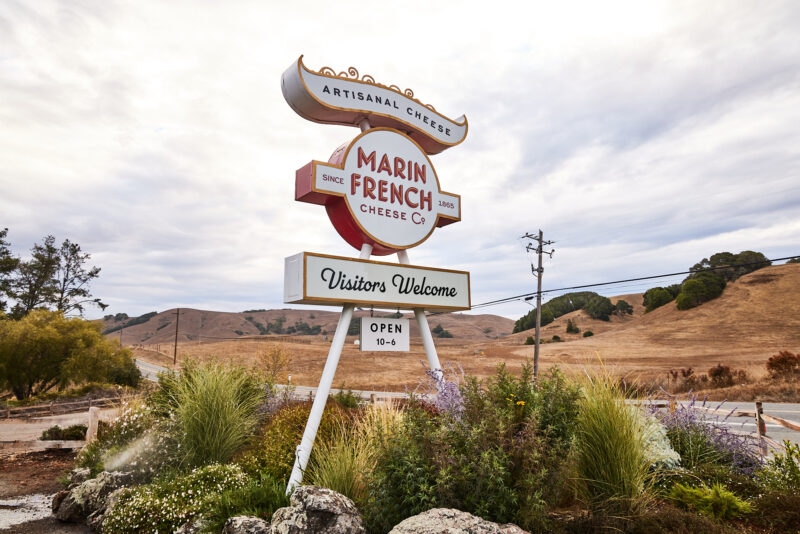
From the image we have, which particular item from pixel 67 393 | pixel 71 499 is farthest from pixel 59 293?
pixel 71 499

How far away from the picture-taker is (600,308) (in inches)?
3856

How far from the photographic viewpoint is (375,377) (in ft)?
144

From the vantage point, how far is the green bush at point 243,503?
17.9 feet

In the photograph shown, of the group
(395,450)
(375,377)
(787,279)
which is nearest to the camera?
(395,450)

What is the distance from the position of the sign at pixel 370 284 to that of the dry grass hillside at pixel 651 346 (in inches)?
1122

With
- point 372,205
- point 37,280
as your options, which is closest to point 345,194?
point 372,205

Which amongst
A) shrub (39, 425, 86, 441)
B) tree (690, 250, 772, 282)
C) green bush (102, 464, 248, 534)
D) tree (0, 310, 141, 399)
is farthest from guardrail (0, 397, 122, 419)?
tree (690, 250, 772, 282)

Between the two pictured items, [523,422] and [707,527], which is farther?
Answer: [523,422]

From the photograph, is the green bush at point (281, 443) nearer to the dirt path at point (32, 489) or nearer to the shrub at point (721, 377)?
the dirt path at point (32, 489)

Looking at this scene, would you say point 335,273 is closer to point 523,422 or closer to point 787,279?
point 523,422

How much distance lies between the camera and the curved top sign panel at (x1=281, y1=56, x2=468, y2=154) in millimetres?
7848

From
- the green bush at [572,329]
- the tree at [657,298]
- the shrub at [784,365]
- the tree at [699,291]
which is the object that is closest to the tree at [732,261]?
the tree at [699,291]

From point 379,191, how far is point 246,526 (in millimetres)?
5628

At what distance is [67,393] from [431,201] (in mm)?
27417
